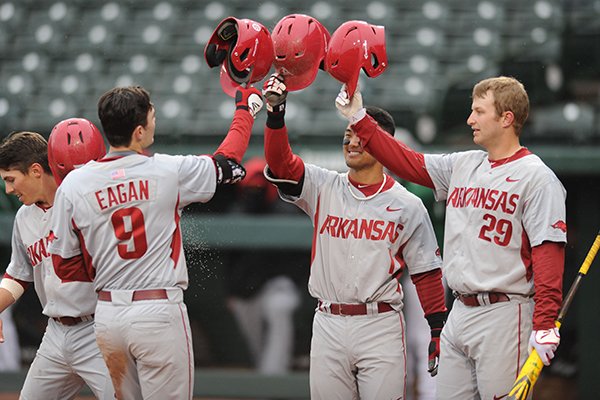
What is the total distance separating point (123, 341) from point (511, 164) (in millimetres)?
1556

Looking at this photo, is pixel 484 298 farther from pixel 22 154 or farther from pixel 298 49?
pixel 22 154

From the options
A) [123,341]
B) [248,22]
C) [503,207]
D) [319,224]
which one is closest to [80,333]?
[123,341]

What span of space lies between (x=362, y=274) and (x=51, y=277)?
4.02 feet

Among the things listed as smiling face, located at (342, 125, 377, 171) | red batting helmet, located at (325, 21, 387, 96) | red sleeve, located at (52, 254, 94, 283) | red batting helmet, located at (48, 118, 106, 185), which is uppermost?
red batting helmet, located at (325, 21, 387, 96)

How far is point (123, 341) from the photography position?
329cm

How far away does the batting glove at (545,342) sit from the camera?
3287 mm

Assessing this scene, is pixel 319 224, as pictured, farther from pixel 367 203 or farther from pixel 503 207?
pixel 503 207

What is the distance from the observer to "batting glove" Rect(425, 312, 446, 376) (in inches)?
152

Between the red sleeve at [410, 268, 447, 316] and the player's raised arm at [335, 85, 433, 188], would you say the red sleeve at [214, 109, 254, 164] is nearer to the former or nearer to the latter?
the player's raised arm at [335, 85, 433, 188]

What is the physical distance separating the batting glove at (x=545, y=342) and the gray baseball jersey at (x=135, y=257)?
121 centimetres

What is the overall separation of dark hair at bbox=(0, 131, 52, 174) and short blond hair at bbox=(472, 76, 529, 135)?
1803mm

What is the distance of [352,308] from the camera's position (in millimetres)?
3748

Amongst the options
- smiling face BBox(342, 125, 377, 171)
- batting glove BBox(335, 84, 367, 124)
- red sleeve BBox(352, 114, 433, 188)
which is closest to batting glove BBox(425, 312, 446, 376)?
red sleeve BBox(352, 114, 433, 188)

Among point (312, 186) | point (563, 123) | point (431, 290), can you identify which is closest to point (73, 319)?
point (312, 186)
